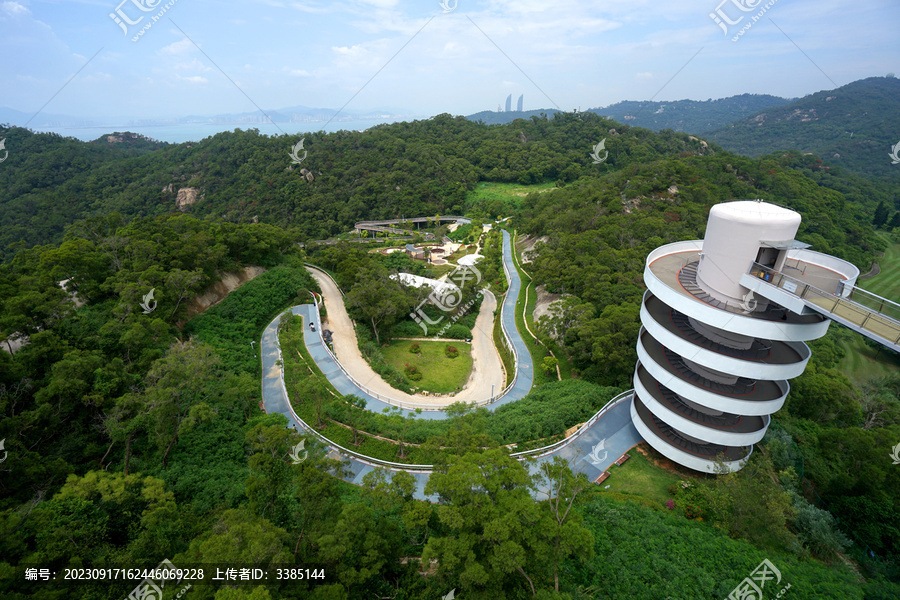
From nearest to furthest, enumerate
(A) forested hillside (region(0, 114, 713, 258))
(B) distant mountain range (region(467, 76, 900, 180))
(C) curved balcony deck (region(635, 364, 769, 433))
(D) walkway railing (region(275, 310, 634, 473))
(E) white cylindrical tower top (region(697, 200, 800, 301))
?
(E) white cylindrical tower top (region(697, 200, 800, 301))
(C) curved balcony deck (region(635, 364, 769, 433))
(D) walkway railing (region(275, 310, 634, 473))
(A) forested hillside (region(0, 114, 713, 258))
(B) distant mountain range (region(467, 76, 900, 180))

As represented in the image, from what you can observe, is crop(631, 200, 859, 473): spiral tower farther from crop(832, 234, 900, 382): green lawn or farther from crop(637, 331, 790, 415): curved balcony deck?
crop(832, 234, 900, 382): green lawn

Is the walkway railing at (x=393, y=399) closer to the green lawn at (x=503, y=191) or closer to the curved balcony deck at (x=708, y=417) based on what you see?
the curved balcony deck at (x=708, y=417)

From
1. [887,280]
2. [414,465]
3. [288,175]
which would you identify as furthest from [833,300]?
[288,175]

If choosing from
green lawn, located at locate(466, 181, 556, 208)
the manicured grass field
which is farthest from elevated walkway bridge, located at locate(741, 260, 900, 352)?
green lawn, located at locate(466, 181, 556, 208)

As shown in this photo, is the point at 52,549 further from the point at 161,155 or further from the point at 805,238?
the point at 161,155

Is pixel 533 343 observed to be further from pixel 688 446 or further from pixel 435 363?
pixel 688 446

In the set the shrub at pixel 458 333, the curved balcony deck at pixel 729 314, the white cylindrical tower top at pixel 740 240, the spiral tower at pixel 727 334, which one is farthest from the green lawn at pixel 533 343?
the white cylindrical tower top at pixel 740 240
